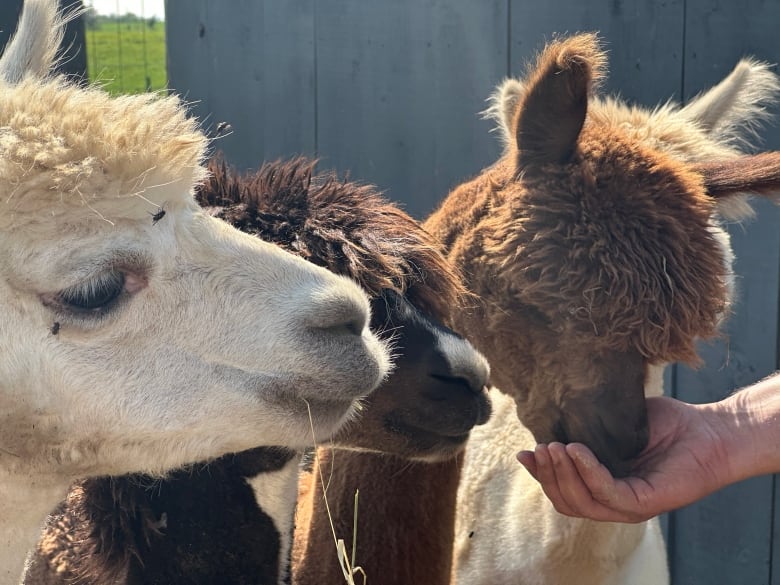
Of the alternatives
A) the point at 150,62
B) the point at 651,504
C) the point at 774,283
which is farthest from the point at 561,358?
the point at 150,62

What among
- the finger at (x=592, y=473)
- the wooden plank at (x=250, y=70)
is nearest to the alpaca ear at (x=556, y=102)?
the finger at (x=592, y=473)

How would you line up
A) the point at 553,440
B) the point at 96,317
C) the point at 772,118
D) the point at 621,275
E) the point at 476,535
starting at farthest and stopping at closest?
the point at 772,118 < the point at 476,535 < the point at 553,440 < the point at 621,275 < the point at 96,317

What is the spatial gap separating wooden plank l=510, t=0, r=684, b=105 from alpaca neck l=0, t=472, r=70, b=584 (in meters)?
2.76

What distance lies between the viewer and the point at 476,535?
2.70 meters

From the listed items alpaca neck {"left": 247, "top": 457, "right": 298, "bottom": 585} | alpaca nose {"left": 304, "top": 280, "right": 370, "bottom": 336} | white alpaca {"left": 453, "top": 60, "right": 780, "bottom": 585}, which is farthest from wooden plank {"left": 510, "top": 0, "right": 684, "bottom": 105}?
alpaca nose {"left": 304, "top": 280, "right": 370, "bottom": 336}

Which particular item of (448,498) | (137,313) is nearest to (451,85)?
(448,498)

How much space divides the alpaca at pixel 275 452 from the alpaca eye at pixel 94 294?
54cm

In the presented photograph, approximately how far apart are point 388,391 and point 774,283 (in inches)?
82.9

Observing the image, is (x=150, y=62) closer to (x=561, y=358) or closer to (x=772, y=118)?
(x=772, y=118)

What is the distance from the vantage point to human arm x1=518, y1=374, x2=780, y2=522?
7.03 feet

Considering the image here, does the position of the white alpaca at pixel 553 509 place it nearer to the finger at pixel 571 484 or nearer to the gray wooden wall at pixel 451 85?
the finger at pixel 571 484

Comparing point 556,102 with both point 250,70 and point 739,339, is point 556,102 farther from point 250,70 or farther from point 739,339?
point 250,70

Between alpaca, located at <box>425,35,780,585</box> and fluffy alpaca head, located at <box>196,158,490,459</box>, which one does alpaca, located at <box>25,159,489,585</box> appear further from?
alpaca, located at <box>425,35,780,585</box>

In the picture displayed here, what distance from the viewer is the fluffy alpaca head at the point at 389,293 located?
1941 mm
